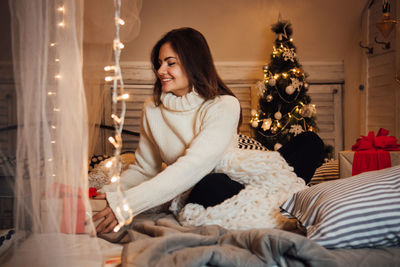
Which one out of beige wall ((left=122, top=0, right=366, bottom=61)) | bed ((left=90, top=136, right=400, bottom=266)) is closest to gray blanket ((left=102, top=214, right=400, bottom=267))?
bed ((left=90, top=136, right=400, bottom=266))

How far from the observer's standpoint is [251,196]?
1405mm

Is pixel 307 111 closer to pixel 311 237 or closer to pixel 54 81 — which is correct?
pixel 311 237

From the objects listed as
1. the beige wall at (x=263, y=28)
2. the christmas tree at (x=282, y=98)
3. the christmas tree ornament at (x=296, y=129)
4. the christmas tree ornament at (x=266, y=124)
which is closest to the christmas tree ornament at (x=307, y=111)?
the christmas tree at (x=282, y=98)

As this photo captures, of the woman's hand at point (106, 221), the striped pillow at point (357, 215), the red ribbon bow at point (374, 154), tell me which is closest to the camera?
the striped pillow at point (357, 215)

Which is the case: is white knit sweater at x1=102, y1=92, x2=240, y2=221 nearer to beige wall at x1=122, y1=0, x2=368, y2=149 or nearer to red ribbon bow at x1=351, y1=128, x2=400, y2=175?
red ribbon bow at x1=351, y1=128, x2=400, y2=175

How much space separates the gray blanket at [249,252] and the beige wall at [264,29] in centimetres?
307

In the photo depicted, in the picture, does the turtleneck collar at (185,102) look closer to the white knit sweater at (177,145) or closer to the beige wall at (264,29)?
the white knit sweater at (177,145)

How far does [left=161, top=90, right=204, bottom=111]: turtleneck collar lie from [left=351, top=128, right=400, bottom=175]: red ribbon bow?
3.29ft

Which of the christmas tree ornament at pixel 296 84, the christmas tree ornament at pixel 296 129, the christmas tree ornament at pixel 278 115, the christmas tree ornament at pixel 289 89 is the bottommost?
the christmas tree ornament at pixel 296 129

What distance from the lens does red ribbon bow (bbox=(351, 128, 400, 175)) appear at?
6.84 feet

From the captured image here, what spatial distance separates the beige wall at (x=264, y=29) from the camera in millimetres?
3803

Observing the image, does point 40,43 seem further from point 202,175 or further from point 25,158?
point 202,175

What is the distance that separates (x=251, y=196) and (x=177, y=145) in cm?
47

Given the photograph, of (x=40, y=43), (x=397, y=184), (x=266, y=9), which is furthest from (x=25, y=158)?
(x=266, y=9)
